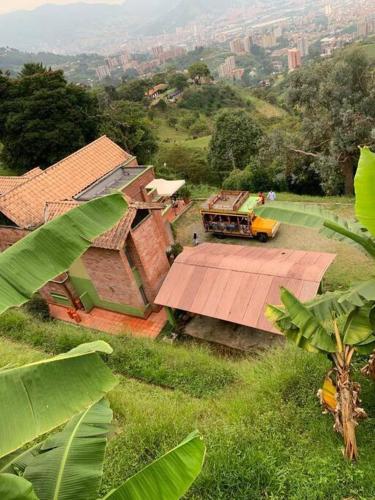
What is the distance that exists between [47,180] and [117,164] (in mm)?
3612

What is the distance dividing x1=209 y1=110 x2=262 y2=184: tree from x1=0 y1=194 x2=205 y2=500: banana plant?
26.3 metres

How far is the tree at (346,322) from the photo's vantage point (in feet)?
16.0

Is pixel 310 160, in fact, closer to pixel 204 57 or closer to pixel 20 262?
pixel 20 262

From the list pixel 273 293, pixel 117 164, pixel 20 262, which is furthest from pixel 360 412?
pixel 117 164

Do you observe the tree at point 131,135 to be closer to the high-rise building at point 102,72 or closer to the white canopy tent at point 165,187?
the white canopy tent at point 165,187

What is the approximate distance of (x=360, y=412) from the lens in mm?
5250

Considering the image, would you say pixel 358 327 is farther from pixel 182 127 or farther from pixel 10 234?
pixel 182 127

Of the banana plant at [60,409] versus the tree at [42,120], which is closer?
the banana plant at [60,409]

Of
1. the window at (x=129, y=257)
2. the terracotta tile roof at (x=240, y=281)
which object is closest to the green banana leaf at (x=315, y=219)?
the terracotta tile roof at (x=240, y=281)

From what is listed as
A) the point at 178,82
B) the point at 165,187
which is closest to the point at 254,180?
the point at 165,187

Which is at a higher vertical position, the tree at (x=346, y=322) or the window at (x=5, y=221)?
the tree at (x=346, y=322)

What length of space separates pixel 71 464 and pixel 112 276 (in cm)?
1047

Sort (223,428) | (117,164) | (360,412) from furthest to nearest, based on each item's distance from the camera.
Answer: (117,164) → (223,428) → (360,412)

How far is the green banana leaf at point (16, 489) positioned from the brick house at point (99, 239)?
32.1ft
